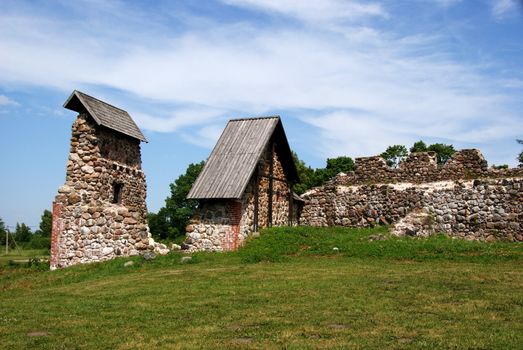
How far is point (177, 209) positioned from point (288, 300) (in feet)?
165

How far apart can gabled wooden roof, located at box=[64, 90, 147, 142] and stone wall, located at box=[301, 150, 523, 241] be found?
10.3 m

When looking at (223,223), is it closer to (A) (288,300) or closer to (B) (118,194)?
(B) (118,194)

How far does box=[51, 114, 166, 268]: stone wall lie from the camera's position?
24.2 metres

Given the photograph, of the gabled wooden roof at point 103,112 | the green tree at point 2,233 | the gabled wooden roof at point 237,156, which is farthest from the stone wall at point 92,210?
the green tree at point 2,233

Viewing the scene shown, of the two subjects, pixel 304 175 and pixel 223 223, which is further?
pixel 304 175

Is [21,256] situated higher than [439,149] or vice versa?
[439,149]

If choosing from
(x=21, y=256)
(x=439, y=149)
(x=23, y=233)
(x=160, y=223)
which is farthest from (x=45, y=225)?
(x=439, y=149)

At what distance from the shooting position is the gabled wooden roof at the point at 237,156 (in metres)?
24.4

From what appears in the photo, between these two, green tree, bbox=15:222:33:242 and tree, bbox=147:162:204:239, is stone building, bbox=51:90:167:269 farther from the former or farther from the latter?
green tree, bbox=15:222:33:242

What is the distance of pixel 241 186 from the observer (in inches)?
947

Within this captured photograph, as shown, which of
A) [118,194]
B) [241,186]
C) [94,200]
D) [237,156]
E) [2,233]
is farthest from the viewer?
[2,233]

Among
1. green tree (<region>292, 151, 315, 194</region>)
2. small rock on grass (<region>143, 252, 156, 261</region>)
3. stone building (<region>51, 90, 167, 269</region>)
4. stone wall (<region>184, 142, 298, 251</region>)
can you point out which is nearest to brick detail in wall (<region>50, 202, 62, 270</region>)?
stone building (<region>51, 90, 167, 269</region>)

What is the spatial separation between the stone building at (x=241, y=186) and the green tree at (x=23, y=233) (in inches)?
2132

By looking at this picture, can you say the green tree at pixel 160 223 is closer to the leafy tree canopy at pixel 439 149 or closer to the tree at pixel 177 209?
the tree at pixel 177 209
